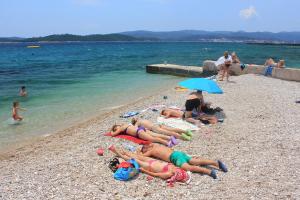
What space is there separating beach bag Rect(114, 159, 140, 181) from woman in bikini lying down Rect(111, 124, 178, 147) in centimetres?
158

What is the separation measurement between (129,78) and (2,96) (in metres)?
9.60

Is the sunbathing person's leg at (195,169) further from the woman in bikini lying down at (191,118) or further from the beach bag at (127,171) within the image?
the woman in bikini lying down at (191,118)

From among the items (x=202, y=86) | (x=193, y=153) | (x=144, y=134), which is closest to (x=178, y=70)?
(x=202, y=86)

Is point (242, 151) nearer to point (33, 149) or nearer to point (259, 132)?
point (259, 132)

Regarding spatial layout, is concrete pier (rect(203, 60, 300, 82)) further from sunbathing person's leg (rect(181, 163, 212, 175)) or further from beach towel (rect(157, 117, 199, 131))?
sunbathing person's leg (rect(181, 163, 212, 175))

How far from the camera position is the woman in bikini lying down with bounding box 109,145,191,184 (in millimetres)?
6645

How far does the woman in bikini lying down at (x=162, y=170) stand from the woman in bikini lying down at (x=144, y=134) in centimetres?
119

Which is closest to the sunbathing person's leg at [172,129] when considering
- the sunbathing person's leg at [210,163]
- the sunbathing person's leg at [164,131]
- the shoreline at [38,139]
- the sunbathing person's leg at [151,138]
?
the sunbathing person's leg at [164,131]

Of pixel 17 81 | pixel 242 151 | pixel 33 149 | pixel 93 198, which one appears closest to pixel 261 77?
pixel 242 151

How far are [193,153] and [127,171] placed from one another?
191cm

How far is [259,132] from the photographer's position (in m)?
9.39

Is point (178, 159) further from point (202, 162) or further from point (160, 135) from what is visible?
point (160, 135)

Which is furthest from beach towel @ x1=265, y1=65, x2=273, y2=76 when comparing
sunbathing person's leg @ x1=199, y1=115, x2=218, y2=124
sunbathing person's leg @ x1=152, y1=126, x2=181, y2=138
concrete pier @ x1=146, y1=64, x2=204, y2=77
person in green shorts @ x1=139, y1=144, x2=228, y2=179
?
person in green shorts @ x1=139, y1=144, x2=228, y2=179

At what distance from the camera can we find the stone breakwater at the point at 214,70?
18.6 metres
